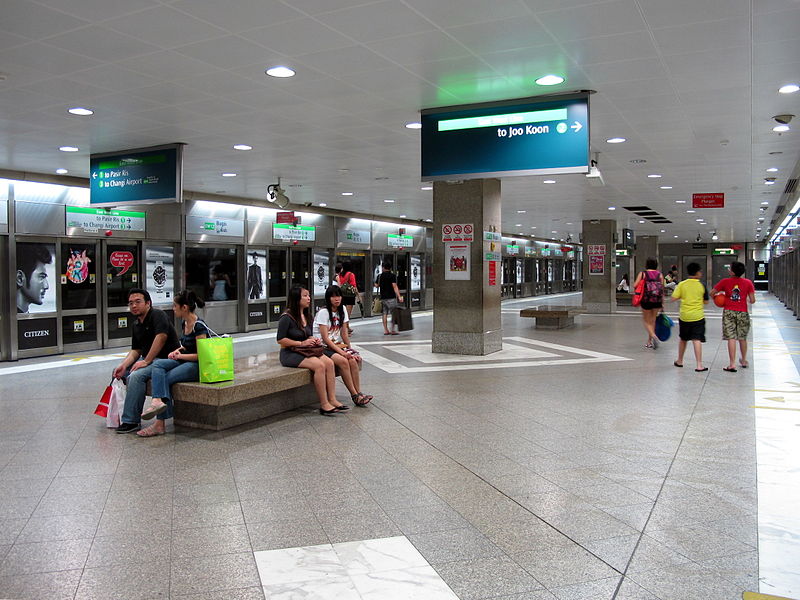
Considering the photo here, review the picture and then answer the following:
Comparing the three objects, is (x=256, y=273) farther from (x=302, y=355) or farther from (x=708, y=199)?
(x=708, y=199)

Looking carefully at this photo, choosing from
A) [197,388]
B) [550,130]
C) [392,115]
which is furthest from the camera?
[392,115]

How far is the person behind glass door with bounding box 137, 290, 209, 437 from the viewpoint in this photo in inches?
241

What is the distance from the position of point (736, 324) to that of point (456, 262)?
440 cm

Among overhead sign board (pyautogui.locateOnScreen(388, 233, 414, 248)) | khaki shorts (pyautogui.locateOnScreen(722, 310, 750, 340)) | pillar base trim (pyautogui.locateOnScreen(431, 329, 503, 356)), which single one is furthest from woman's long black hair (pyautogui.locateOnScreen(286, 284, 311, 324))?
overhead sign board (pyautogui.locateOnScreen(388, 233, 414, 248))

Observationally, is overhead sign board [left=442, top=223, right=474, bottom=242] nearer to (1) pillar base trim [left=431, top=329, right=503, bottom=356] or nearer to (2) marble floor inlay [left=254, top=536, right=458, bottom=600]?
(1) pillar base trim [left=431, top=329, right=503, bottom=356]

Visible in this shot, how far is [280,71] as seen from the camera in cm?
650

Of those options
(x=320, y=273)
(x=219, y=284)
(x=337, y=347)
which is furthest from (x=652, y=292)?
(x=219, y=284)

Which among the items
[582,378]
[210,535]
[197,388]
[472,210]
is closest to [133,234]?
[472,210]

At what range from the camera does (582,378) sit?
9.27 metres

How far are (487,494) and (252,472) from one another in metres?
1.82

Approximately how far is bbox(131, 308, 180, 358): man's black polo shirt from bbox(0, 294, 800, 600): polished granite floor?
0.87m

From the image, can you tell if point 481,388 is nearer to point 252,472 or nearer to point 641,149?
point 252,472

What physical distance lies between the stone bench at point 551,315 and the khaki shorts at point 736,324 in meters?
6.39

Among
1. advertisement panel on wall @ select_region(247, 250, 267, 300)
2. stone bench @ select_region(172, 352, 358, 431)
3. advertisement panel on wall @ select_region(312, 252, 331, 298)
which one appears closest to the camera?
stone bench @ select_region(172, 352, 358, 431)
